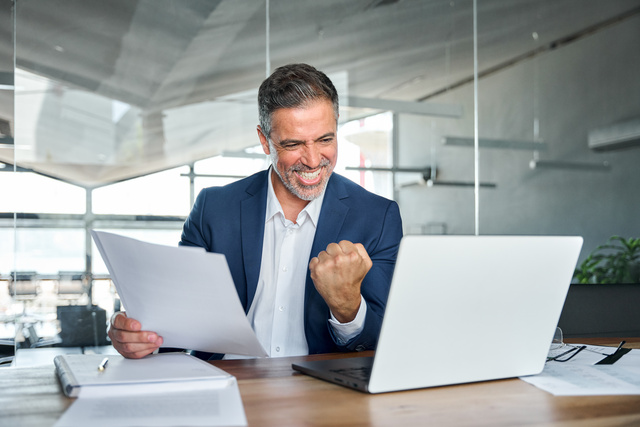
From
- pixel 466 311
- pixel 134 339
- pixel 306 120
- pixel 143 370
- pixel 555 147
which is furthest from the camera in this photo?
pixel 555 147

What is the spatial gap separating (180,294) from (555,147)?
14.2 ft

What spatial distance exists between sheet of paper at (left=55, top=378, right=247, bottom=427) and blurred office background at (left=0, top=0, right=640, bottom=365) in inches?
125

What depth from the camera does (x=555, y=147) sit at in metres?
4.75

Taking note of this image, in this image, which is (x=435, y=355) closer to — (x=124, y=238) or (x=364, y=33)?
(x=124, y=238)

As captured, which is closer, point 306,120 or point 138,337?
point 138,337

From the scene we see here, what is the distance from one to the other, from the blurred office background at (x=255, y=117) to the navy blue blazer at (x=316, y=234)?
7.60 feet

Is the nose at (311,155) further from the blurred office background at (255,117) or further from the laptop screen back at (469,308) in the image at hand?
the blurred office background at (255,117)

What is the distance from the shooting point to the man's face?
172 centimetres

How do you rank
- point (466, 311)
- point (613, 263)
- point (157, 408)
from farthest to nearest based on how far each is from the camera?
point (613, 263)
point (466, 311)
point (157, 408)

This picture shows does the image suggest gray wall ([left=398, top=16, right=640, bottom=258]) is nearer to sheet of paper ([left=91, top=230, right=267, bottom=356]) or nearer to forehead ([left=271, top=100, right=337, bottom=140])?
forehead ([left=271, top=100, right=337, bottom=140])

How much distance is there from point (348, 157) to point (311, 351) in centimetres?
288

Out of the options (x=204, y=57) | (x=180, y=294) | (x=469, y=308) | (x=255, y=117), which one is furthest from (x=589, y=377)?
(x=204, y=57)

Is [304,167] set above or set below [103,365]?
above

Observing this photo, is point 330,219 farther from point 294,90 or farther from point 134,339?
point 134,339
